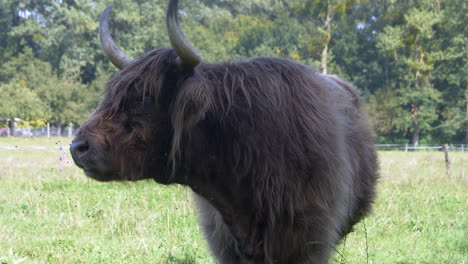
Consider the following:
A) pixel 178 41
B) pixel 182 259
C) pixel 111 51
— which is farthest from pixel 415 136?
pixel 178 41

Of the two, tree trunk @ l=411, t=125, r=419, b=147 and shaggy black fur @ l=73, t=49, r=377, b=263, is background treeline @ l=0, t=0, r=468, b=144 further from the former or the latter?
shaggy black fur @ l=73, t=49, r=377, b=263

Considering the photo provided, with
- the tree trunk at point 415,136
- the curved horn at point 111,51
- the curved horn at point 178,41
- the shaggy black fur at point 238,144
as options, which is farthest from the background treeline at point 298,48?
the curved horn at point 178,41

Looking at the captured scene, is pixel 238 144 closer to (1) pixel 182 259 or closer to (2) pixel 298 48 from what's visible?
(1) pixel 182 259

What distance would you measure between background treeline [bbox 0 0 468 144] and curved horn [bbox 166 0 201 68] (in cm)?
3185

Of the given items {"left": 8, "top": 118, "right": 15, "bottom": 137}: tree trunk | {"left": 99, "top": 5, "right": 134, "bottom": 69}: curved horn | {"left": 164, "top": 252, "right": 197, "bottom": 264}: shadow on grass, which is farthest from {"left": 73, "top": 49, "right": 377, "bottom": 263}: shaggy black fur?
{"left": 8, "top": 118, "right": 15, "bottom": 137}: tree trunk

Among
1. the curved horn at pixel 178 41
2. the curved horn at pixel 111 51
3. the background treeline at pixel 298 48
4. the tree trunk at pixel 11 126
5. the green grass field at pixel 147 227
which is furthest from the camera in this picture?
the tree trunk at pixel 11 126

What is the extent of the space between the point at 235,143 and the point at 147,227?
11.1 feet

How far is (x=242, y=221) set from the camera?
119 inches

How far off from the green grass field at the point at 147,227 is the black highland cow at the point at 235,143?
54cm

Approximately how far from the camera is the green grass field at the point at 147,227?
192 inches

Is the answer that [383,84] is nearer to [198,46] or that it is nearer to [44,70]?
[198,46]

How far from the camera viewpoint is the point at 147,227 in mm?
5895

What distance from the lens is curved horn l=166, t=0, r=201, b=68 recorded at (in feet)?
8.53

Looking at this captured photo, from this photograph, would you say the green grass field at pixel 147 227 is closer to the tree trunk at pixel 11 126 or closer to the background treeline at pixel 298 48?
the background treeline at pixel 298 48
